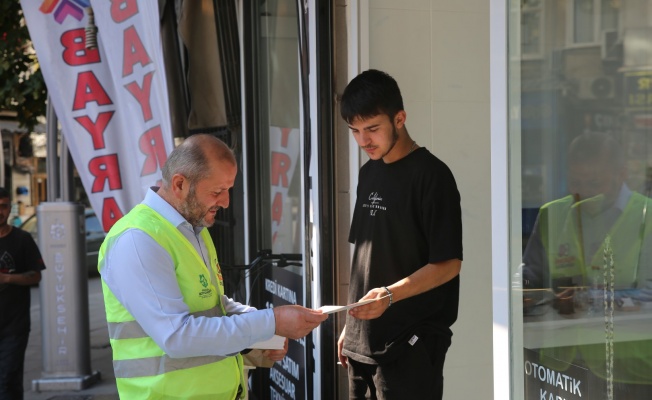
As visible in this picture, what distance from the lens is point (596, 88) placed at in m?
2.59

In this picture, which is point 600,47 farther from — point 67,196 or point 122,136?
point 67,196

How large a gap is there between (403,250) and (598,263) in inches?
30.3

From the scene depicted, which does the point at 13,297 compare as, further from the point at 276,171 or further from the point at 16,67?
the point at 16,67

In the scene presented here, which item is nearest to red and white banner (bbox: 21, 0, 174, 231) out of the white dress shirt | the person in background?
the person in background

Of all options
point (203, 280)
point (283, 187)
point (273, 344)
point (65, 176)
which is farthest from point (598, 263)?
point (65, 176)

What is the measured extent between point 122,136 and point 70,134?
1.45 ft

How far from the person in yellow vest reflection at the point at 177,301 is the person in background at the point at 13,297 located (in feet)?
14.2

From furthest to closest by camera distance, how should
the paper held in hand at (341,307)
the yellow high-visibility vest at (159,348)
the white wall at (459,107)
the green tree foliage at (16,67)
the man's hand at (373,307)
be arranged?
the green tree foliage at (16,67) → the white wall at (459,107) → the man's hand at (373,307) → the paper held in hand at (341,307) → the yellow high-visibility vest at (159,348)

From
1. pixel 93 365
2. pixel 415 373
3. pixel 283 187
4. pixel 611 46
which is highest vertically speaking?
pixel 611 46

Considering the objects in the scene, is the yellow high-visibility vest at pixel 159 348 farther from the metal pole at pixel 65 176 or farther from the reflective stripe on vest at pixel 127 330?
the metal pole at pixel 65 176

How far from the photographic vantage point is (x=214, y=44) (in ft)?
24.0

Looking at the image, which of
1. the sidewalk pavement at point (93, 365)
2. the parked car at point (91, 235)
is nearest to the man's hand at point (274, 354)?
the sidewalk pavement at point (93, 365)

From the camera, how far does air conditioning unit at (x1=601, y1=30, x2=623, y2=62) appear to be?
2480 mm

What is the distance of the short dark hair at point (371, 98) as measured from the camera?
10.2ft
